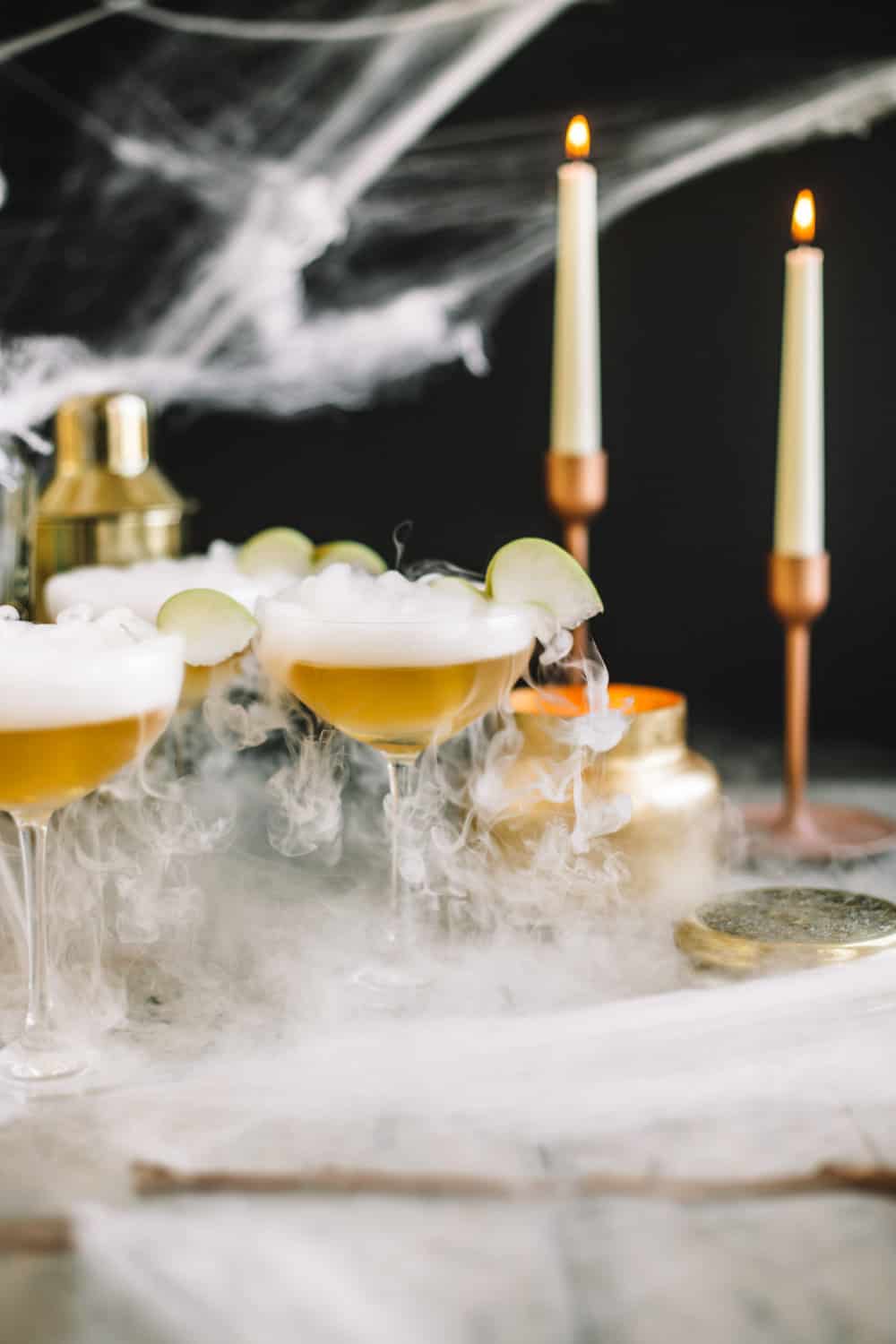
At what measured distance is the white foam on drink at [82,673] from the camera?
3.16 ft

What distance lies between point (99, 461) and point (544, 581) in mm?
666

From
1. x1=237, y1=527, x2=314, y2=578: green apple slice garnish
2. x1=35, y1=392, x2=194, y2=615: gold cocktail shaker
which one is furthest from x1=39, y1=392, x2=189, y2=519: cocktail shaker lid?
x1=237, y1=527, x2=314, y2=578: green apple slice garnish

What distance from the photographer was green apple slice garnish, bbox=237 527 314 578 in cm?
150

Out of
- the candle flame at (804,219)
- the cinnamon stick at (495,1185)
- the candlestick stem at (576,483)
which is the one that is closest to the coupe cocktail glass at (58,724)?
the cinnamon stick at (495,1185)

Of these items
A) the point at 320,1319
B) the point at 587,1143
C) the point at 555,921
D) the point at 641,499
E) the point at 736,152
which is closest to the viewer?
the point at 320,1319

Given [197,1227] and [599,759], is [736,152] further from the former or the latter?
[197,1227]

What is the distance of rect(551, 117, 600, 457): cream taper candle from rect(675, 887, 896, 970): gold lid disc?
1.64 feet

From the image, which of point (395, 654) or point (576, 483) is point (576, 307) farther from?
point (395, 654)

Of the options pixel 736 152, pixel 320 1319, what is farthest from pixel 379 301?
pixel 320 1319

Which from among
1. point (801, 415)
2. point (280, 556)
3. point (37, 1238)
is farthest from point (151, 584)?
point (37, 1238)

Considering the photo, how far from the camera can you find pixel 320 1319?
713mm

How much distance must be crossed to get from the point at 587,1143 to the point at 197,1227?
24 cm

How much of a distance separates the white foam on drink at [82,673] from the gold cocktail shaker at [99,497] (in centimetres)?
A: 58

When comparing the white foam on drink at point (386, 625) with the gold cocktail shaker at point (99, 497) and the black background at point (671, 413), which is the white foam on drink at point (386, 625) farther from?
the black background at point (671, 413)
